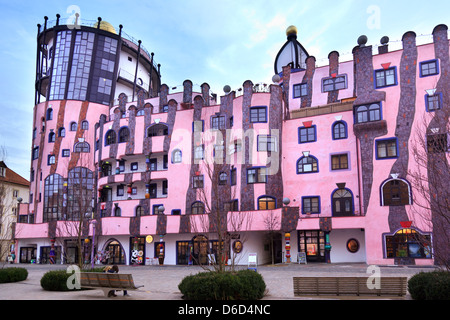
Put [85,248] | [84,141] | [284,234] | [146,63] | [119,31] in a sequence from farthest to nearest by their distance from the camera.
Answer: [146,63] → [119,31] → [84,141] → [85,248] → [284,234]

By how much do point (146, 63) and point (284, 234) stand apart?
111ft

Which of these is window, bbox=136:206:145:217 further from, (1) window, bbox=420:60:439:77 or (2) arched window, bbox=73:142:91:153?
(1) window, bbox=420:60:439:77

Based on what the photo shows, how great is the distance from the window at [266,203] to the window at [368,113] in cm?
883

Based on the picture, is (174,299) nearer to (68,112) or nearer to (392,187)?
(392,187)

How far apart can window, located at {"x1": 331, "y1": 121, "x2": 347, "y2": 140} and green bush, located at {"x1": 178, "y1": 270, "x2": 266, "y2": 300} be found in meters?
22.4

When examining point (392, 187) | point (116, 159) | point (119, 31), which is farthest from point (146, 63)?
point (392, 187)

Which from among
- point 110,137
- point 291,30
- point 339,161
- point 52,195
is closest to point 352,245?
point 339,161

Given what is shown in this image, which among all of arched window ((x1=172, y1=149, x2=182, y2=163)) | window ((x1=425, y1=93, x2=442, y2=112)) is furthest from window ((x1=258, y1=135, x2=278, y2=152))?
window ((x1=425, y1=93, x2=442, y2=112))

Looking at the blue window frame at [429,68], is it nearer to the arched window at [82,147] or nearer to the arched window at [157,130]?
the arched window at [157,130]

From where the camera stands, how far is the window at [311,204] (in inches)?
1320

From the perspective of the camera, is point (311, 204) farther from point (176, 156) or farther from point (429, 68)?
point (429, 68)

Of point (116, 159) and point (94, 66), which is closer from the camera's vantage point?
point (116, 159)

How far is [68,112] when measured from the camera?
154 ft

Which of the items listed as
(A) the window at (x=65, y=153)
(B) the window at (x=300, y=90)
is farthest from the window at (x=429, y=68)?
(A) the window at (x=65, y=153)
